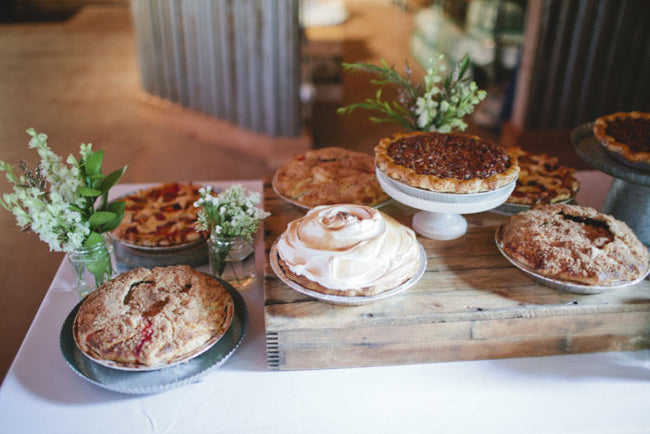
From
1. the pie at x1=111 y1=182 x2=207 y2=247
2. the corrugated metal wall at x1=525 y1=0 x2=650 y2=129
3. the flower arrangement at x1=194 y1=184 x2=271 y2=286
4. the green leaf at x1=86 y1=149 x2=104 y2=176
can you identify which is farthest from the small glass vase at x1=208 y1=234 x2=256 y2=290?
the corrugated metal wall at x1=525 y1=0 x2=650 y2=129

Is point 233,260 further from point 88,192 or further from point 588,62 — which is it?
point 588,62

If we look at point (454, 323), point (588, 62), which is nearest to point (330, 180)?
point (454, 323)

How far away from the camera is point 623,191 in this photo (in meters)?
1.71

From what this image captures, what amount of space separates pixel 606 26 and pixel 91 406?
4.08 metres

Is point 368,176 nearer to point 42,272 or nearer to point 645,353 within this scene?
point 645,353

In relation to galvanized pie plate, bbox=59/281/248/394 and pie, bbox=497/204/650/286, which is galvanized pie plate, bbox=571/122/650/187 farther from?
galvanized pie plate, bbox=59/281/248/394

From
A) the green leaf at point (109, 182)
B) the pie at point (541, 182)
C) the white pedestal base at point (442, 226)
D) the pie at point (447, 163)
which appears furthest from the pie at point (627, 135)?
the green leaf at point (109, 182)

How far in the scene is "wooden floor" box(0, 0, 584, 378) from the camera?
3.01 metres

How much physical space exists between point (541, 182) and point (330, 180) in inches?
28.9

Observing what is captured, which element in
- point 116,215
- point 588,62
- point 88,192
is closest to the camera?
point 88,192

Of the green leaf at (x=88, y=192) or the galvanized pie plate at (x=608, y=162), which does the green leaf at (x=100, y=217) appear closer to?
the green leaf at (x=88, y=192)

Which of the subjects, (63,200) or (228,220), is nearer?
(63,200)

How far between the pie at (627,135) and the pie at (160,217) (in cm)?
129

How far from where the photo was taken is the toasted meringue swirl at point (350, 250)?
4.23ft
